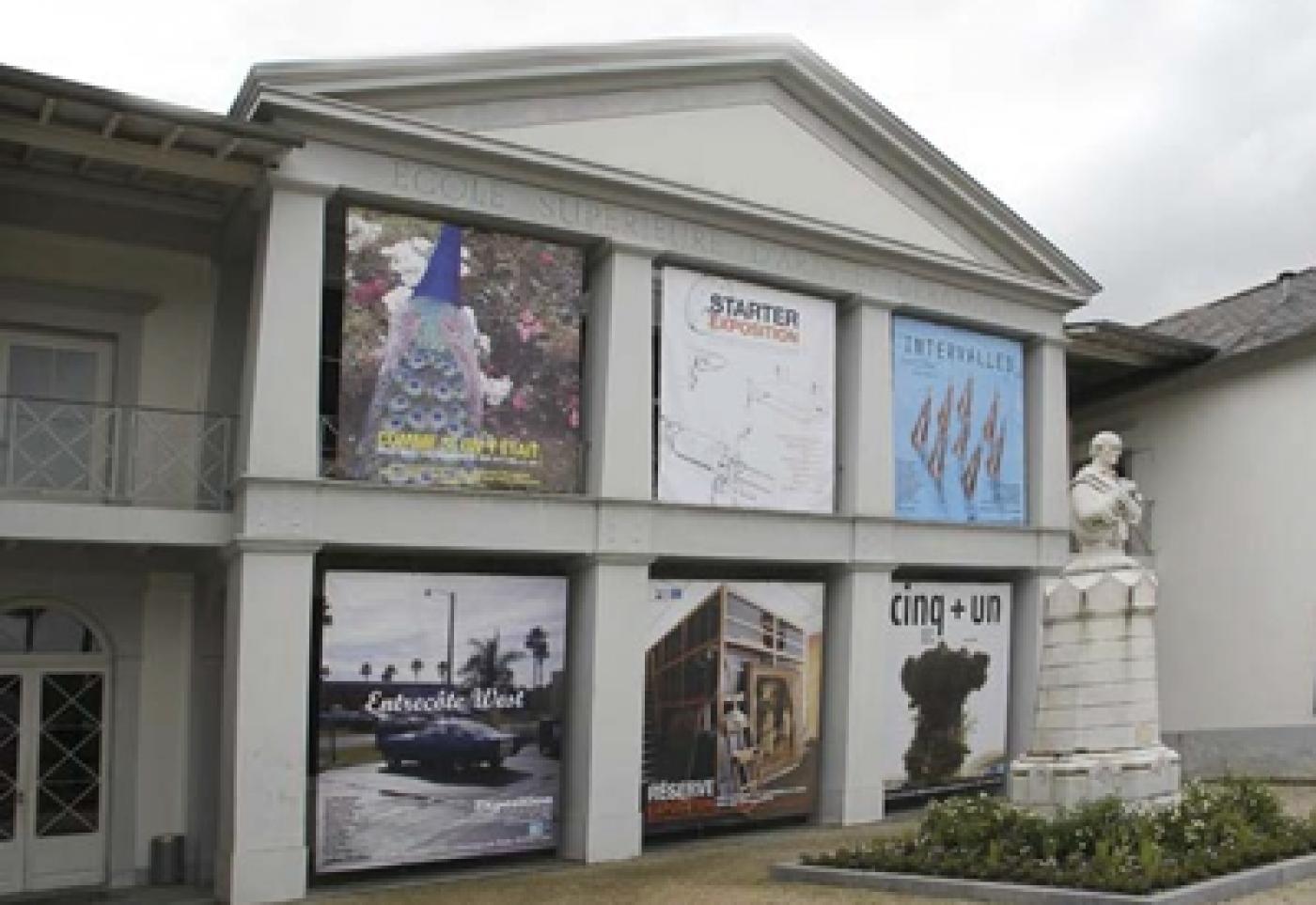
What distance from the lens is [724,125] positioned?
18672 millimetres

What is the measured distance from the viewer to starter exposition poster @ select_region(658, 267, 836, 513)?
58.2ft

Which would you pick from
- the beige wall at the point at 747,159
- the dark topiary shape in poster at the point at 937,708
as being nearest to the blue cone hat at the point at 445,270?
the beige wall at the point at 747,159

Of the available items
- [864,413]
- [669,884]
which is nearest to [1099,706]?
[669,884]

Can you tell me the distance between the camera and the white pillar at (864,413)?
19391mm

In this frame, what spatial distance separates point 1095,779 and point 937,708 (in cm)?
734

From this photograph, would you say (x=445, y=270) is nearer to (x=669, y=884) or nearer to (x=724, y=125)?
(x=724, y=125)

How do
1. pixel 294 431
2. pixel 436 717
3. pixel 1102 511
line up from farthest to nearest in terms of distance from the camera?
pixel 436 717 → pixel 294 431 → pixel 1102 511

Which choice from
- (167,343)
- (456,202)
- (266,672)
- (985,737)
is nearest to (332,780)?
(266,672)

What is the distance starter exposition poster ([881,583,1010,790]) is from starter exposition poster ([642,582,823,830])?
1.37 meters

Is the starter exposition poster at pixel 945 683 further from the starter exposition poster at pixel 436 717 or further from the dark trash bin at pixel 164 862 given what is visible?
the dark trash bin at pixel 164 862

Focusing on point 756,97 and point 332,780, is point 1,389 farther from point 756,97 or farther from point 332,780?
point 756,97

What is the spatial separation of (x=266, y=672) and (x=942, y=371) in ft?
36.0

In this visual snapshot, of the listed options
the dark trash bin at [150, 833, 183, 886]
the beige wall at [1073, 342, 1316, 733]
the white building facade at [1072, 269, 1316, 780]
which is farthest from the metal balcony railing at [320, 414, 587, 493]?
the beige wall at [1073, 342, 1316, 733]

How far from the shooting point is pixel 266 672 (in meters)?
14.4
